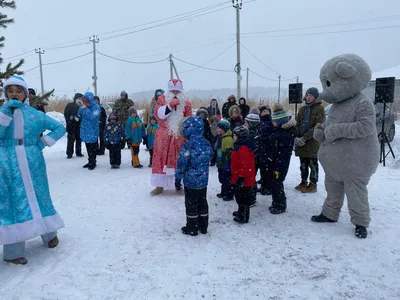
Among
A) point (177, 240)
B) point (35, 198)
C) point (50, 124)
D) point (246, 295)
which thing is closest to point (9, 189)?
point (35, 198)

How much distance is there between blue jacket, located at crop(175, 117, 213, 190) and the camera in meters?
3.94

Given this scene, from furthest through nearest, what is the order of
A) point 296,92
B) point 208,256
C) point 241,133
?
point 296,92, point 241,133, point 208,256

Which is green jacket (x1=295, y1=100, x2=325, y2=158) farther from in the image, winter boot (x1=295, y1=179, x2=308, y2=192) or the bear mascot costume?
the bear mascot costume

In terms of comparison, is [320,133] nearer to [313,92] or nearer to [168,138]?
[313,92]

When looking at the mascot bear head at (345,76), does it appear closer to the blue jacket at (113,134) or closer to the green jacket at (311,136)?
the green jacket at (311,136)

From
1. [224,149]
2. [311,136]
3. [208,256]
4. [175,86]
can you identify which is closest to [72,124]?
[175,86]

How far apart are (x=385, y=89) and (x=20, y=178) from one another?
8343mm

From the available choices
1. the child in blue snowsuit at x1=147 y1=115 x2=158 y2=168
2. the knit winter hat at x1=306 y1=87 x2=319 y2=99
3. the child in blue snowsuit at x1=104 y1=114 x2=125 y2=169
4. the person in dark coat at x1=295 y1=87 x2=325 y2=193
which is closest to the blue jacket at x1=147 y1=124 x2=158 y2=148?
the child in blue snowsuit at x1=147 y1=115 x2=158 y2=168

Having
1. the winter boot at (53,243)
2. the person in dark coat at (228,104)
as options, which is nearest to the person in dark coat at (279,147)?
the winter boot at (53,243)

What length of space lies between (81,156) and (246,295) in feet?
26.0

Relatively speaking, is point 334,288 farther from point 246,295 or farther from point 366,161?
point 366,161

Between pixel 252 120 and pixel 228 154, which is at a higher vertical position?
pixel 252 120

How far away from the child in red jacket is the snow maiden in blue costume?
7.36 feet

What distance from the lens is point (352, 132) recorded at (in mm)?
3775
